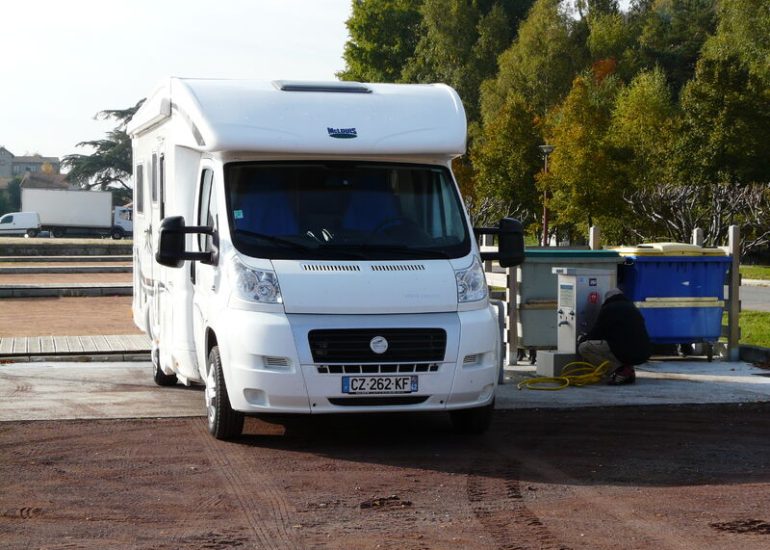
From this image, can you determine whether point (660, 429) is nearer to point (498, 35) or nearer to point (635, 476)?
point (635, 476)

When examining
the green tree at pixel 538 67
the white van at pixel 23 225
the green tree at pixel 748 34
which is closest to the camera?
the green tree at pixel 748 34

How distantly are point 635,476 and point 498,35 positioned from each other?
71880 mm

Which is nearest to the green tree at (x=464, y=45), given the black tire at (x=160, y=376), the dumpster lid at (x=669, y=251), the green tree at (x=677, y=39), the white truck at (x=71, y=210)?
Result: the green tree at (x=677, y=39)

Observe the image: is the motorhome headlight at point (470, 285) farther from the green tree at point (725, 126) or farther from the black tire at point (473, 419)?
the green tree at point (725, 126)

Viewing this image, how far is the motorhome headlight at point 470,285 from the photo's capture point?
8.95m

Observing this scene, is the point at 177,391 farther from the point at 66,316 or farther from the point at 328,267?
the point at 66,316

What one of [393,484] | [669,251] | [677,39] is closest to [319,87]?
[393,484]

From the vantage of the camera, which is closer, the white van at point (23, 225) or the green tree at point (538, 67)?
the green tree at point (538, 67)

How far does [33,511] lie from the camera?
699cm

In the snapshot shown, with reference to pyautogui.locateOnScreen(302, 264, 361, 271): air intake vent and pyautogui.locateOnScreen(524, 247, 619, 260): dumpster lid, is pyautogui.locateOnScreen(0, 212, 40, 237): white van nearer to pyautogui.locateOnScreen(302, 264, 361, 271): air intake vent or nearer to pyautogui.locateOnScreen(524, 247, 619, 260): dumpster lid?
pyautogui.locateOnScreen(524, 247, 619, 260): dumpster lid

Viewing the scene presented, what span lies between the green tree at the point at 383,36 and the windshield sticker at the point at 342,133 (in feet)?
247

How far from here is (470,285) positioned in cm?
902

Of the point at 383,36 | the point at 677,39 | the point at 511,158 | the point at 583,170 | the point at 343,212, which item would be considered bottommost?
the point at 343,212

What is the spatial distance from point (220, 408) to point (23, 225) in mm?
74051
